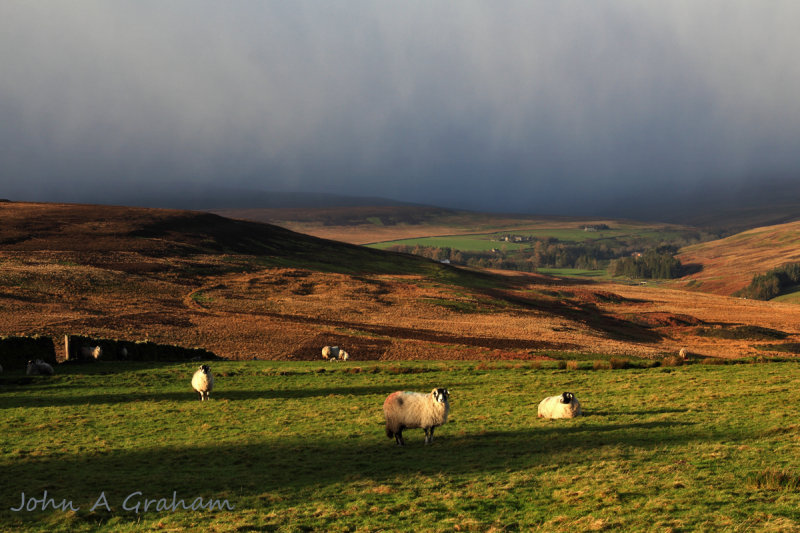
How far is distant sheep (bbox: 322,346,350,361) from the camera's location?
5069 centimetres

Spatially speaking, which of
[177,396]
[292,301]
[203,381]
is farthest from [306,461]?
[292,301]

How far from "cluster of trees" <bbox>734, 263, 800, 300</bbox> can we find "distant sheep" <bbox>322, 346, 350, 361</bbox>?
Answer: 502 ft

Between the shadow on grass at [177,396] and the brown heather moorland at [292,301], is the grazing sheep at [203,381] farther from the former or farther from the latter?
the brown heather moorland at [292,301]

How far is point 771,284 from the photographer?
544ft

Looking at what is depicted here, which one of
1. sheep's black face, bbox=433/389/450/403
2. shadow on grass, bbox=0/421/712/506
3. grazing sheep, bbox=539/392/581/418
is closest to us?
shadow on grass, bbox=0/421/712/506

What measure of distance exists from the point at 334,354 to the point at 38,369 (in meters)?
23.3

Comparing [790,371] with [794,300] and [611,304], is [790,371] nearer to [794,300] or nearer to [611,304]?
[611,304]

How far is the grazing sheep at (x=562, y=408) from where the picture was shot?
70.5ft

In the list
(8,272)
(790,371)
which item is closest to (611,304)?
(790,371)

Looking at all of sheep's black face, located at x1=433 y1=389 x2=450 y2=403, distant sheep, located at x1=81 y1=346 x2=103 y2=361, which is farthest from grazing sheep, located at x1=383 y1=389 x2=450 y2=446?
distant sheep, located at x1=81 y1=346 x2=103 y2=361

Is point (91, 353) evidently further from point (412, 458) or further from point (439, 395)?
point (412, 458)

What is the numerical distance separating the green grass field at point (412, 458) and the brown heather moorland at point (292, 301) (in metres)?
24.1

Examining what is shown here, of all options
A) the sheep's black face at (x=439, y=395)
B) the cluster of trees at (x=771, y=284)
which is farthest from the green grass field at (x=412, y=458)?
the cluster of trees at (x=771, y=284)

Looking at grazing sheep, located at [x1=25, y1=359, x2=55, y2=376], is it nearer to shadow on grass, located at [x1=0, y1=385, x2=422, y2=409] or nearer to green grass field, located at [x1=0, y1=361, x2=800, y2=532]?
green grass field, located at [x1=0, y1=361, x2=800, y2=532]
